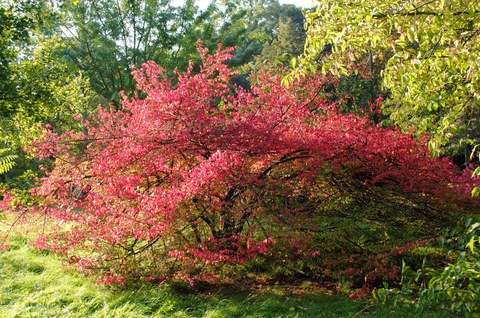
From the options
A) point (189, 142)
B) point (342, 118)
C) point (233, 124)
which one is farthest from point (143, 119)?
point (342, 118)

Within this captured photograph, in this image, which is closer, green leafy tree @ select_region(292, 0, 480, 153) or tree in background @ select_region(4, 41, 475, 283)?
green leafy tree @ select_region(292, 0, 480, 153)

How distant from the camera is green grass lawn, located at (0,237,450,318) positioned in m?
4.08

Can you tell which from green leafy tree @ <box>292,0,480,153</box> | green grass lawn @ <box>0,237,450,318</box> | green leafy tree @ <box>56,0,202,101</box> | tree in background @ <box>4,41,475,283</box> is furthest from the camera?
green leafy tree @ <box>56,0,202,101</box>

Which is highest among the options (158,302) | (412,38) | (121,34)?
(121,34)

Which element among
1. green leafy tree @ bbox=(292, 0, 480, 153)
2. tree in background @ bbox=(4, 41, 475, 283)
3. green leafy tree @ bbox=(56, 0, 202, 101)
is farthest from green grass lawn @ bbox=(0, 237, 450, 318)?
green leafy tree @ bbox=(56, 0, 202, 101)

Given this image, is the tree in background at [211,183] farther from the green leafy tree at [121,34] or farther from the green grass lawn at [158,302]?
the green leafy tree at [121,34]

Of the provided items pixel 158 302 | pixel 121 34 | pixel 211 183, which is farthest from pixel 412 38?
pixel 121 34

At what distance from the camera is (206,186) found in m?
4.16

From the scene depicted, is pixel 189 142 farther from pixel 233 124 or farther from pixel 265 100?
pixel 265 100

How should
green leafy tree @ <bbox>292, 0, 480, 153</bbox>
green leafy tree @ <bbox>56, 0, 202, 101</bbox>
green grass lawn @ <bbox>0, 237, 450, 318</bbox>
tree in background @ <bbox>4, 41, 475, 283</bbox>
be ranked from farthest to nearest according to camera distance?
green leafy tree @ <bbox>56, 0, 202, 101</bbox> → tree in background @ <bbox>4, 41, 475, 283</bbox> → green grass lawn @ <bbox>0, 237, 450, 318</bbox> → green leafy tree @ <bbox>292, 0, 480, 153</bbox>

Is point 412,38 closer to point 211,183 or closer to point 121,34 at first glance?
point 211,183

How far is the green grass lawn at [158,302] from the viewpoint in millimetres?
4082

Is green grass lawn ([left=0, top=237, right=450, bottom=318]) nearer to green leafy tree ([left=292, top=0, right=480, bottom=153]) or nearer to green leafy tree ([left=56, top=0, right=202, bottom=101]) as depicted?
green leafy tree ([left=292, top=0, right=480, bottom=153])

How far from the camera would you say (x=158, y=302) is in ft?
14.4
